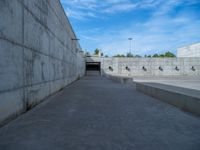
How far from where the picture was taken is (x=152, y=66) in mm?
A: 38156

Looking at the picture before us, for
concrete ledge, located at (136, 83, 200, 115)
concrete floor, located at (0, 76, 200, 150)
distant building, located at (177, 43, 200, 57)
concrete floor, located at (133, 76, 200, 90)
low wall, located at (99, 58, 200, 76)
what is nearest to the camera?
concrete floor, located at (0, 76, 200, 150)

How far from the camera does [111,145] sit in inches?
132

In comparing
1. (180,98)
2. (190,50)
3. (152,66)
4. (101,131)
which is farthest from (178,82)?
(190,50)

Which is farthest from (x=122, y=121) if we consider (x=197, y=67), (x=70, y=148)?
(x=197, y=67)

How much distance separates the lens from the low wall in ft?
124

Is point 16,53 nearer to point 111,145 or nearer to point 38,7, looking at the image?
point 38,7

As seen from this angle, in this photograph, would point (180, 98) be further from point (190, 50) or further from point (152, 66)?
point (190, 50)

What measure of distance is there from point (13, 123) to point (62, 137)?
159 centimetres

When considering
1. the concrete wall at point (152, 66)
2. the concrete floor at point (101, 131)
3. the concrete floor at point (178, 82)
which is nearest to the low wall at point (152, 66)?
the concrete wall at point (152, 66)

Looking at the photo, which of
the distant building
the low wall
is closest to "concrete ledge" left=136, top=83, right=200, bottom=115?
the low wall

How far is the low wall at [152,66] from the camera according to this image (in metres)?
37.7

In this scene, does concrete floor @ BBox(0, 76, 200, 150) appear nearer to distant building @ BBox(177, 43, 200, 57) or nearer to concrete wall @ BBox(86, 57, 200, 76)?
concrete wall @ BBox(86, 57, 200, 76)

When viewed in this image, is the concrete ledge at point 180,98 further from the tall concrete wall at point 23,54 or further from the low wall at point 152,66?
→ the low wall at point 152,66

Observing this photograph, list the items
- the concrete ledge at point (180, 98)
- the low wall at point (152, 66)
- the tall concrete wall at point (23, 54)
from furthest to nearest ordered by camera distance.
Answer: the low wall at point (152, 66), the concrete ledge at point (180, 98), the tall concrete wall at point (23, 54)
